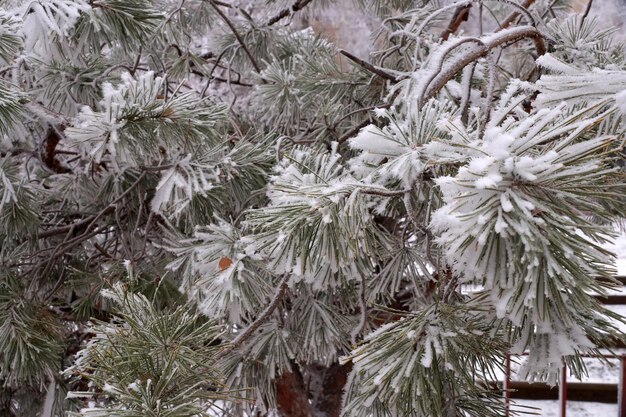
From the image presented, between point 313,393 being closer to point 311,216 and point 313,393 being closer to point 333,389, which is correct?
point 333,389

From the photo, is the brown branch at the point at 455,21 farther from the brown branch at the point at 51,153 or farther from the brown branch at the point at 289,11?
the brown branch at the point at 51,153

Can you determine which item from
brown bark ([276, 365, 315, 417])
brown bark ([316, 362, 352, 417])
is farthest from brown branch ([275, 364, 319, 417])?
brown bark ([316, 362, 352, 417])

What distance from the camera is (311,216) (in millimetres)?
468

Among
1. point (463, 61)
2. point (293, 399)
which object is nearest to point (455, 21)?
point (463, 61)

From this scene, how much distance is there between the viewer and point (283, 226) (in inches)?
18.7

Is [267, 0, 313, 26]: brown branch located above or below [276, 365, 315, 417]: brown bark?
above

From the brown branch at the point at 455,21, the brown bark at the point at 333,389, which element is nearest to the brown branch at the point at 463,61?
the brown branch at the point at 455,21

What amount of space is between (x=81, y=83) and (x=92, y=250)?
1.28ft

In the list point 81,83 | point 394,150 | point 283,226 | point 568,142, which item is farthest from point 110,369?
point 81,83

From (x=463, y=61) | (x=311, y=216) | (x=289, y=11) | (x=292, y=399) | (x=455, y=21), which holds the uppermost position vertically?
(x=289, y=11)

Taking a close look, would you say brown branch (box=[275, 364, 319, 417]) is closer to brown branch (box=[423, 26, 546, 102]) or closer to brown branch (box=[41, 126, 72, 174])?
brown branch (box=[41, 126, 72, 174])

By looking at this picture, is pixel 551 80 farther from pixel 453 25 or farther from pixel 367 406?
pixel 453 25

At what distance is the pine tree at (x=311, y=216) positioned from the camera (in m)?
0.38

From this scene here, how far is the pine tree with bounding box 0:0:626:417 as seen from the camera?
38cm
